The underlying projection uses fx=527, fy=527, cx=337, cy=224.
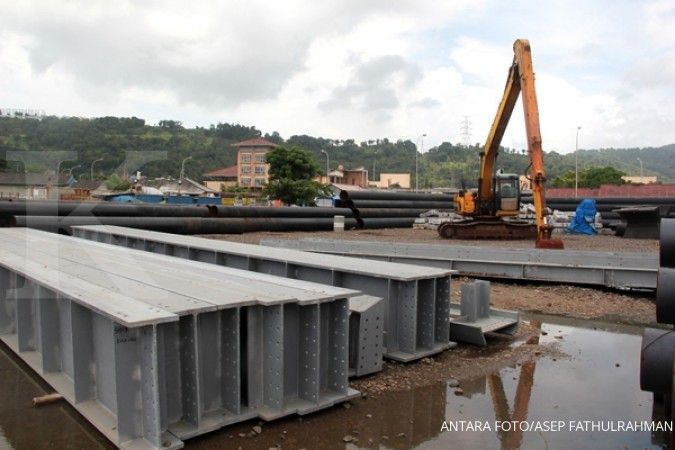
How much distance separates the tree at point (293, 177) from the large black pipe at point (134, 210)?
72.0ft

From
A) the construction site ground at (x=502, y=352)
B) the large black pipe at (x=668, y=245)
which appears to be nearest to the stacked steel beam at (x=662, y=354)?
the large black pipe at (x=668, y=245)

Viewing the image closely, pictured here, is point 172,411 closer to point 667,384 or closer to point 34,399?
point 34,399

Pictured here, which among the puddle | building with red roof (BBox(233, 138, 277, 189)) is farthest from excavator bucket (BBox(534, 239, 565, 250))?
building with red roof (BBox(233, 138, 277, 189))

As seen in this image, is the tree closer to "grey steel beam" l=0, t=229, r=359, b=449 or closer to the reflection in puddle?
the reflection in puddle

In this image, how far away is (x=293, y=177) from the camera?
47.4m

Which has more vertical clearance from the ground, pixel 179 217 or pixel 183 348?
pixel 179 217

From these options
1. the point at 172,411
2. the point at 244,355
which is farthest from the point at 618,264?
the point at 172,411

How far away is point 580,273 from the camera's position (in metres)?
10.0

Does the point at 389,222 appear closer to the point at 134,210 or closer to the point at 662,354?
the point at 134,210

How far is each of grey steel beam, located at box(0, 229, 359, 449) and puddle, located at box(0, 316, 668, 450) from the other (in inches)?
5.8

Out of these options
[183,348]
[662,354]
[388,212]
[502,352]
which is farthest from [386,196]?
[183,348]

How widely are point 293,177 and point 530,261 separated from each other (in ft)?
125

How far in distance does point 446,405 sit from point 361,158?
403ft

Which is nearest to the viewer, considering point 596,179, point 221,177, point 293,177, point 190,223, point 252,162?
point 190,223
